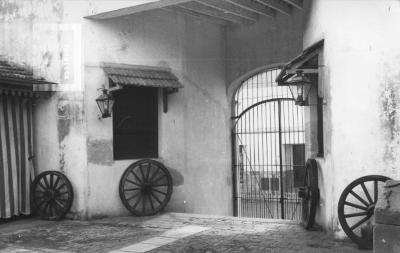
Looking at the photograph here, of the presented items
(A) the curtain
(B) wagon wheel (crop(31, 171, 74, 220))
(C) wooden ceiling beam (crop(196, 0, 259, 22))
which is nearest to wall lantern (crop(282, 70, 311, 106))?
(C) wooden ceiling beam (crop(196, 0, 259, 22))

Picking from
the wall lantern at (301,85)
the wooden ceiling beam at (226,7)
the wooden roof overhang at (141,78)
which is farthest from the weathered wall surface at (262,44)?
the wall lantern at (301,85)

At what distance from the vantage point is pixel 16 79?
965 centimetres

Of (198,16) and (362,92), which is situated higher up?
(198,16)

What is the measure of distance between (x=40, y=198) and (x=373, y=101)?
718 centimetres

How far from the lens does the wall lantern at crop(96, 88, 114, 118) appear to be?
9990mm

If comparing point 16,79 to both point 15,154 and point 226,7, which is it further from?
point 226,7

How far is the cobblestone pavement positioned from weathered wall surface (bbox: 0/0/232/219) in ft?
3.37

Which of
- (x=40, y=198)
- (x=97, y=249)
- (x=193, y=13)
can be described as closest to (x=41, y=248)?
(x=97, y=249)

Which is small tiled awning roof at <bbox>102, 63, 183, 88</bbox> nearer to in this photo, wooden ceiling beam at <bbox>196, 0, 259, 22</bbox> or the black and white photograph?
the black and white photograph

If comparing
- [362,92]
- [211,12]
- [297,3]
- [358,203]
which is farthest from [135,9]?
[358,203]

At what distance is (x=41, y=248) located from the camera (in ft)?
25.4

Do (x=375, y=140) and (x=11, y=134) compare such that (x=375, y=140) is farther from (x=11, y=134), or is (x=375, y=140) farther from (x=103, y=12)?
(x=11, y=134)

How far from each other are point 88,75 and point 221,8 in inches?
131

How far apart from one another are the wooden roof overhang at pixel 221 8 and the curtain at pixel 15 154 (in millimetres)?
2541
